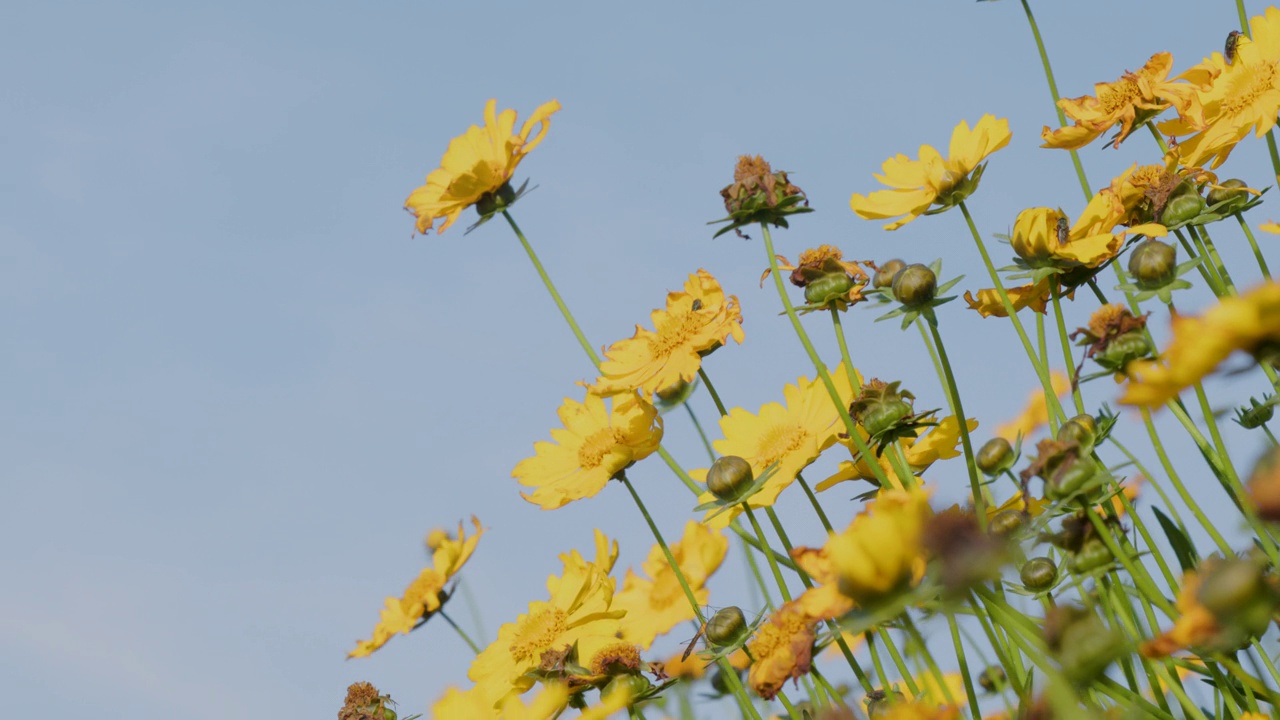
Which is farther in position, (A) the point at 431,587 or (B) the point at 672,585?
(A) the point at 431,587

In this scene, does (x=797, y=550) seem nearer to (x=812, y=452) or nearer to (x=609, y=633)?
(x=812, y=452)

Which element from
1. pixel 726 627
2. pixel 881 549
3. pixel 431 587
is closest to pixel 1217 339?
pixel 881 549

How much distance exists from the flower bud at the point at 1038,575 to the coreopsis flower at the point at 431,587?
1.39m

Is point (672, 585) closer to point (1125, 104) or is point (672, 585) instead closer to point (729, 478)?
point (729, 478)

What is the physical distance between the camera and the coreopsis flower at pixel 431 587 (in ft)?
8.54

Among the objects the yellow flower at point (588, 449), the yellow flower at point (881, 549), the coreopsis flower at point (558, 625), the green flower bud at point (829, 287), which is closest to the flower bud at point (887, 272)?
the green flower bud at point (829, 287)

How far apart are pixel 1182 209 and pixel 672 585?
1029 millimetres

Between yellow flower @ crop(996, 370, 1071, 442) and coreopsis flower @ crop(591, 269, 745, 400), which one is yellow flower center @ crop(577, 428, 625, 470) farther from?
yellow flower @ crop(996, 370, 1071, 442)

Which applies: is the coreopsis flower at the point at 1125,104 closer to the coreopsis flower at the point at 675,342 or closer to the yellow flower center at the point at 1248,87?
the yellow flower center at the point at 1248,87

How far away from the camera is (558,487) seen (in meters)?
2.04

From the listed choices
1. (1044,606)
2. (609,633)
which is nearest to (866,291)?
(1044,606)

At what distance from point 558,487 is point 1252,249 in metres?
1.12

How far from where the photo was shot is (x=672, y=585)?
218cm

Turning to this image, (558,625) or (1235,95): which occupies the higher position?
(1235,95)
